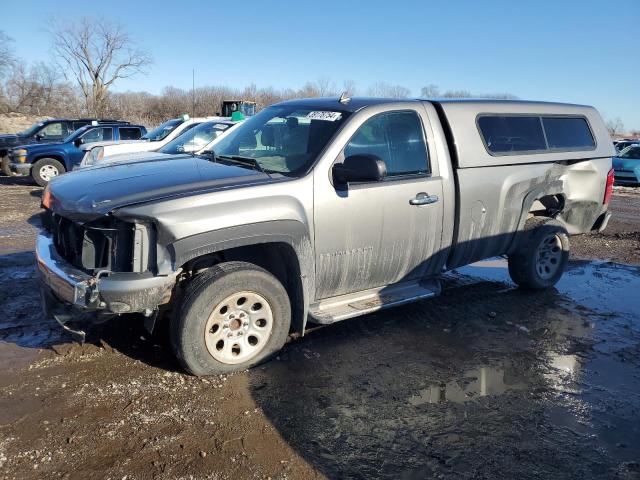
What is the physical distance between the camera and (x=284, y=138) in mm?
4340

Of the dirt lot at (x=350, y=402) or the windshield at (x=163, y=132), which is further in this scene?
the windshield at (x=163, y=132)

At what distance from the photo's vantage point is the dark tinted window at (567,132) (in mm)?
5543

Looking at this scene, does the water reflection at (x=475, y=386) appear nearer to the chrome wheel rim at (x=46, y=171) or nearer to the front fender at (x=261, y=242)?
the front fender at (x=261, y=242)

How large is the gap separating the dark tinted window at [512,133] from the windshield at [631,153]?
15.3 metres

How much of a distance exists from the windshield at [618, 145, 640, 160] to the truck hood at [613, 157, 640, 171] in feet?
0.68

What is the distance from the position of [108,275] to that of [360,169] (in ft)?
6.16

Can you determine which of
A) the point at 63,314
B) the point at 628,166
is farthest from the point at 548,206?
the point at 628,166

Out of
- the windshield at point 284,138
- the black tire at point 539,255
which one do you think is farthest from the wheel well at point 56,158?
the black tire at point 539,255

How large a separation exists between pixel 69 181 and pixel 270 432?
2.38 m

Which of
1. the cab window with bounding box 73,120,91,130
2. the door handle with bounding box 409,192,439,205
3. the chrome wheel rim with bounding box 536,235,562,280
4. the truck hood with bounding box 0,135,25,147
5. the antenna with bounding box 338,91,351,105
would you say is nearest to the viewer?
the door handle with bounding box 409,192,439,205

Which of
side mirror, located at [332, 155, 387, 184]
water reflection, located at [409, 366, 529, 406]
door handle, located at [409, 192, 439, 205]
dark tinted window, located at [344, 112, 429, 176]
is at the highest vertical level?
dark tinted window, located at [344, 112, 429, 176]

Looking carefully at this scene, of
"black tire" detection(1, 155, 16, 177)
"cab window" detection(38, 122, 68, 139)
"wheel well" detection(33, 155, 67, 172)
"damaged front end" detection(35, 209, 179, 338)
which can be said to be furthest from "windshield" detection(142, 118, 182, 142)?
"damaged front end" detection(35, 209, 179, 338)

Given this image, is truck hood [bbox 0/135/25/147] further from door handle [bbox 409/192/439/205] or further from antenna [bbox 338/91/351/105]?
door handle [bbox 409/192/439/205]

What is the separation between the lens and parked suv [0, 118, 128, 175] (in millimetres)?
15164
